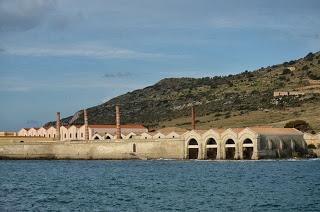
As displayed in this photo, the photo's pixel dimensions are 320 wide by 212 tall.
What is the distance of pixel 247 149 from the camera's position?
108 m

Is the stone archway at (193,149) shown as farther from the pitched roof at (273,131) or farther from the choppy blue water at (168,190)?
the choppy blue water at (168,190)

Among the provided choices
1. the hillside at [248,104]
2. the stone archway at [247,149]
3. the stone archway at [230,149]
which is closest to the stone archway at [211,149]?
the stone archway at [230,149]

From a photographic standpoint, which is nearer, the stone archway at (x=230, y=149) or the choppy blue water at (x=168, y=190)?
the choppy blue water at (x=168, y=190)

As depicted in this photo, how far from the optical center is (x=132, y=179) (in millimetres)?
69938

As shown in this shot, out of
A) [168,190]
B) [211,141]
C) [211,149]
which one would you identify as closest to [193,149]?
[211,149]

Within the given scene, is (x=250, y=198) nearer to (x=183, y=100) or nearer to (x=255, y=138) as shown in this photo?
(x=255, y=138)

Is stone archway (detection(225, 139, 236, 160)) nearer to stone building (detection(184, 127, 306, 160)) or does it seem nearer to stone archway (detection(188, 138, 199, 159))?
stone building (detection(184, 127, 306, 160))

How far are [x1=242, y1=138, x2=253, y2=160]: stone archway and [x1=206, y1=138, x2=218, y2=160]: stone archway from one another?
4.48 metres

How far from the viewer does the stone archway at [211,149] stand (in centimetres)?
10844

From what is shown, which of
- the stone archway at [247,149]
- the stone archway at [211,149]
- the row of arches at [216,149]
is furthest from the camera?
the stone archway at [211,149]

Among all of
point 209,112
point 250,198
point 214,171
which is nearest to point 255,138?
point 214,171

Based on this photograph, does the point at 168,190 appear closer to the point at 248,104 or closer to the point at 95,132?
the point at 95,132

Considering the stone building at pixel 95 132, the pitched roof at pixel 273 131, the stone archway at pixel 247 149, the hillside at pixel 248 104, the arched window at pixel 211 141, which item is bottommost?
the stone archway at pixel 247 149

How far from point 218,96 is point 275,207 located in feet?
461
